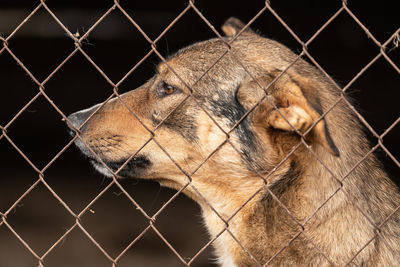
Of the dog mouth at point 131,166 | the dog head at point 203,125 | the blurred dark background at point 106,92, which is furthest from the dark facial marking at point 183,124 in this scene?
the blurred dark background at point 106,92

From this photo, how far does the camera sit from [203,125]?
3475mm

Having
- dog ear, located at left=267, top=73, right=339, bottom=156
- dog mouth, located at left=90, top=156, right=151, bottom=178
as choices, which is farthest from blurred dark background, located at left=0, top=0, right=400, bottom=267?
dog ear, located at left=267, top=73, right=339, bottom=156

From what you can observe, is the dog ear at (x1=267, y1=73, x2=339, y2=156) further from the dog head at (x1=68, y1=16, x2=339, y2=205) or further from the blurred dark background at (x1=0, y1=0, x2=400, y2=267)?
the blurred dark background at (x1=0, y1=0, x2=400, y2=267)

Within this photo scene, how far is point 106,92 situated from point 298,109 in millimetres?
7901

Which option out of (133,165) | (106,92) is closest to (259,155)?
(133,165)

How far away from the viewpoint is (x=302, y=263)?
122 inches

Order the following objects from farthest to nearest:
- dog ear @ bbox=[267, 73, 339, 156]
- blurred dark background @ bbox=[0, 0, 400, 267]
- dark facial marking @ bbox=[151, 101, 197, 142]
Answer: blurred dark background @ bbox=[0, 0, 400, 267] → dark facial marking @ bbox=[151, 101, 197, 142] → dog ear @ bbox=[267, 73, 339, 156]

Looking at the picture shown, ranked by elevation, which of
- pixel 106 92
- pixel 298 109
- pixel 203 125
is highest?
pixel 106 92

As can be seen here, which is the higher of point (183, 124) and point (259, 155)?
point (183, 124)

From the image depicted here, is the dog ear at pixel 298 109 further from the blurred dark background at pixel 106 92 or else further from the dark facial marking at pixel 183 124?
the blurred dark background at pixel 106 92

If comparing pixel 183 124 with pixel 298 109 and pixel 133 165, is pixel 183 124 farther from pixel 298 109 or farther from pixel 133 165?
pixel 298 109

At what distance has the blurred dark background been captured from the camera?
8172 millimetres

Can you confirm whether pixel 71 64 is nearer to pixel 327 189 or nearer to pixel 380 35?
pixel 380 35

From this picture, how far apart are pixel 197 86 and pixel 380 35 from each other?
24.4 ft
